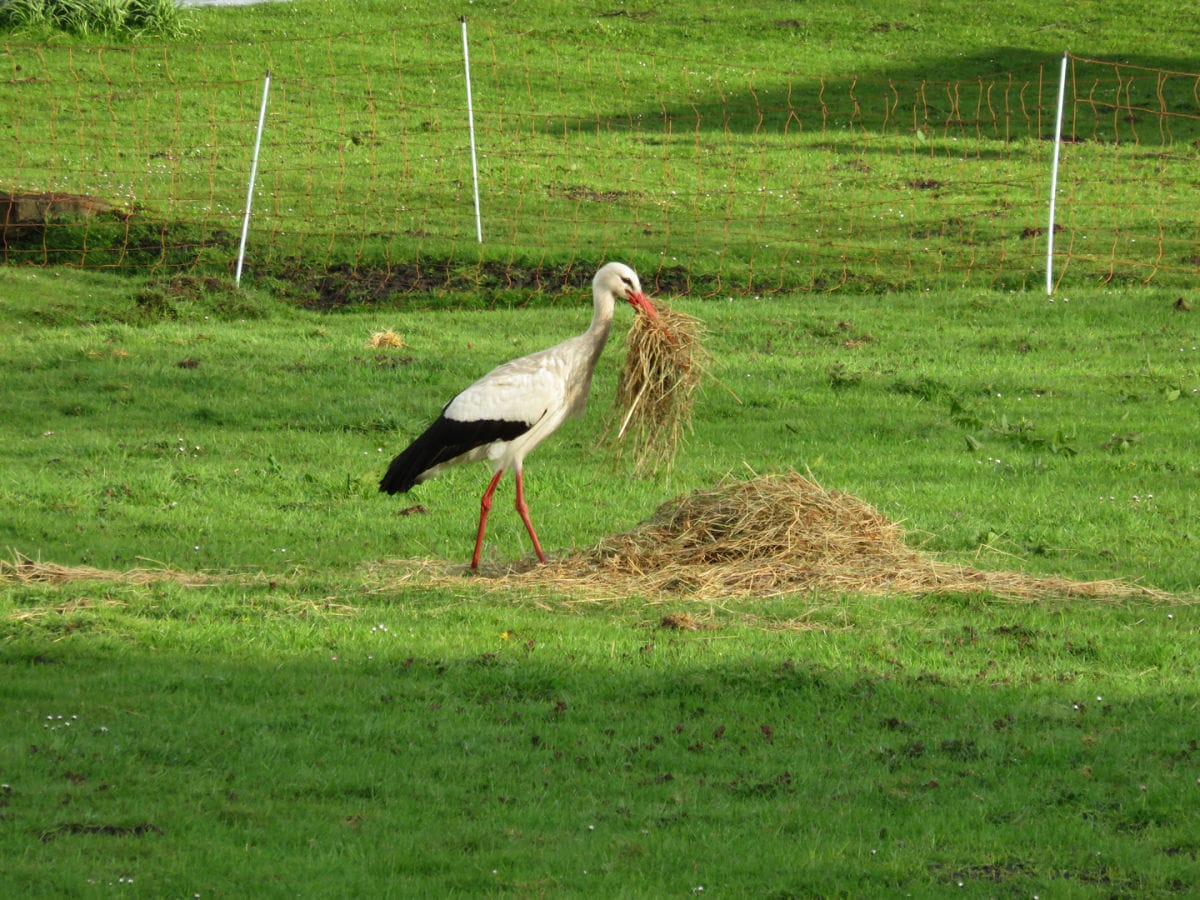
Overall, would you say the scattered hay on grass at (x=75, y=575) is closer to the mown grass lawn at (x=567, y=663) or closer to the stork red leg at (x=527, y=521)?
the mown grass lawn at (x=567, y=663)

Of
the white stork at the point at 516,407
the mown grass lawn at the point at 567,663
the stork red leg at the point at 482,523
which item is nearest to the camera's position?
the mown grass lawn at the point at 567,663

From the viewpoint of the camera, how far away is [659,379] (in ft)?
33.1

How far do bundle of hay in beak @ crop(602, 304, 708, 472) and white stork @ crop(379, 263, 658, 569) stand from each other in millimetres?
177

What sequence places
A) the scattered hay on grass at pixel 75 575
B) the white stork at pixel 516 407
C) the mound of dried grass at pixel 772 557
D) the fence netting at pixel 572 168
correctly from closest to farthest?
the scattered hay on grass at pixel 75 575, the mound of dried grass at pixel 772 557, the white stork at pixel 516 407, the fence netting at pixel 572 168

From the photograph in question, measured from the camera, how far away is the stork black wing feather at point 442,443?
33.9 feet

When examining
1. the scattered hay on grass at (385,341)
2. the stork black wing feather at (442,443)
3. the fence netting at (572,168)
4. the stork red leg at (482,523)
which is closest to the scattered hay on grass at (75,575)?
the stork black wing feather at (442,443)

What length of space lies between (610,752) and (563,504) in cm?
516

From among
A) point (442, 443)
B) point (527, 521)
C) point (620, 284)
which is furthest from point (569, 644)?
point (620, 284)

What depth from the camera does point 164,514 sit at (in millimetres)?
11250

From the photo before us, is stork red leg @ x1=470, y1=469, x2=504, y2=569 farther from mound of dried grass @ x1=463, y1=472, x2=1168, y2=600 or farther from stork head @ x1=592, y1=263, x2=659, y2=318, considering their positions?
stork head @ x1=592, y1=263, x2=659, y2=318

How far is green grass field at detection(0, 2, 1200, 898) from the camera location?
19.3 ft

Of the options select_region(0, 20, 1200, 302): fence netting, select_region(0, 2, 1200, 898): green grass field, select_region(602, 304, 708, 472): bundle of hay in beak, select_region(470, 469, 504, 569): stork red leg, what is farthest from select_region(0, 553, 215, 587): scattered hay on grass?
select_region(0, 20, 1200, 302): fence netting

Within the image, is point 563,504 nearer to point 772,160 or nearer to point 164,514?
point 164,514

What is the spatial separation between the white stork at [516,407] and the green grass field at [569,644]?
0.63 metres
